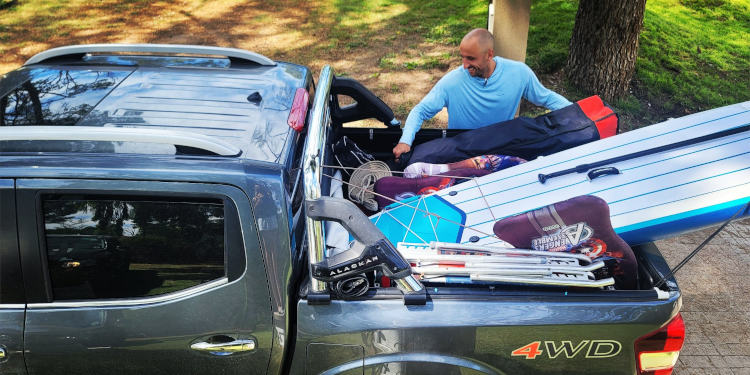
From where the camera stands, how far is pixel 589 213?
104 inches

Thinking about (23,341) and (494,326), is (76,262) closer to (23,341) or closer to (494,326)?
(23,341)

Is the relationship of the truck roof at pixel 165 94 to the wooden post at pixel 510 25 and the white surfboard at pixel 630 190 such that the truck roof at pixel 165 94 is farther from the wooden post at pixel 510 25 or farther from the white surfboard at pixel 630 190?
the wooden post at pixel 510 25

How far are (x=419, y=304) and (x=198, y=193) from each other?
3.15ft

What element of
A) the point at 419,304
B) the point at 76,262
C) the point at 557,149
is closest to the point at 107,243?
the point at 76,262

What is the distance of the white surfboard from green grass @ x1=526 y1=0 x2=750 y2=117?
15.0 ft

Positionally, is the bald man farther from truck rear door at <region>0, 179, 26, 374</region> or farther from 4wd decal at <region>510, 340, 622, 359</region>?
truck rear door at <region>0, 179, 26, 374</region>

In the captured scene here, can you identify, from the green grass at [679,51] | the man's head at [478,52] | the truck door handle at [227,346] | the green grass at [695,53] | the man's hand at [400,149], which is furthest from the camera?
the green grass at [695,53]

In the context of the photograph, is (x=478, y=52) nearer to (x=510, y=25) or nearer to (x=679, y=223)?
(x=679, y=223)

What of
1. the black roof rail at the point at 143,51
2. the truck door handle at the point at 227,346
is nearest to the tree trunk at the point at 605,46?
the black roof rail at the point at 143,51

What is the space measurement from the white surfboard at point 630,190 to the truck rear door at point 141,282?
94 cm

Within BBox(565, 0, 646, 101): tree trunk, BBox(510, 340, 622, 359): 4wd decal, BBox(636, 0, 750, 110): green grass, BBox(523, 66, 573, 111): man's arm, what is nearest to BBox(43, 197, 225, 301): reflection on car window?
BBox(510, 340, 622, 359): 4wd decal

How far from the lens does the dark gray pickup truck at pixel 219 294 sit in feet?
7.82

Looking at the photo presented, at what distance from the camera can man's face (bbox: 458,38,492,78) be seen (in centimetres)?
436

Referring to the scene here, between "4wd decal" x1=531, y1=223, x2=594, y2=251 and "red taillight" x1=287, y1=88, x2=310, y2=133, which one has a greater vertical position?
"red taillight" x1=287, y1=88, x2=310, y2=133
